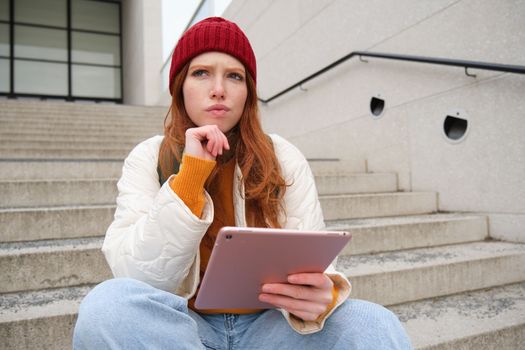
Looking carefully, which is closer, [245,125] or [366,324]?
[366,324]

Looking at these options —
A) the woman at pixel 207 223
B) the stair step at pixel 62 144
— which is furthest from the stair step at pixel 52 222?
the stair step at pixel 62 144

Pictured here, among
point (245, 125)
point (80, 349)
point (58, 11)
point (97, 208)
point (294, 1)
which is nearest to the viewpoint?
point (80, 349)

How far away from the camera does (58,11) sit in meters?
11.9

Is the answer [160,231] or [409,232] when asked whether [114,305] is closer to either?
[160,231]

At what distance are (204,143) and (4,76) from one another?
12.8 m

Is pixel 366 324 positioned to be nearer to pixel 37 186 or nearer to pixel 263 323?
pixel 263 323

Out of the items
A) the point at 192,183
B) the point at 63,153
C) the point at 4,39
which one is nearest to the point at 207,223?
the point at 192,183

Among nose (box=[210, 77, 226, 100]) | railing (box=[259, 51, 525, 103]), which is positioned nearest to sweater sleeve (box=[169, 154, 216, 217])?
nose (box=[210, 77, 226, 100])

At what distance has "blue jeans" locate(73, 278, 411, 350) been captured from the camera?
72 cm

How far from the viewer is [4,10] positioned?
11.1 m

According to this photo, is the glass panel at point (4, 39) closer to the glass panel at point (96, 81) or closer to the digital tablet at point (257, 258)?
the glass panel at point (96, 81)

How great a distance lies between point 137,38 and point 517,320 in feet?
36.8

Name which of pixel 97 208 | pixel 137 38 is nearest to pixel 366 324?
pixel 97 208

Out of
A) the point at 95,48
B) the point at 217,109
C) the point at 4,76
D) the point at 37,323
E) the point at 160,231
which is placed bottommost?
the point at 37,323
